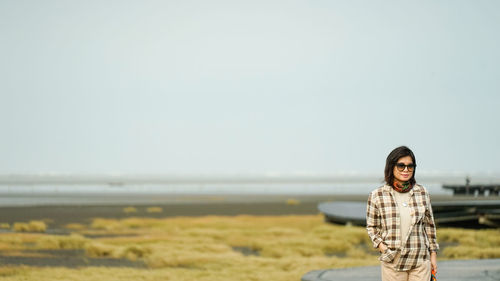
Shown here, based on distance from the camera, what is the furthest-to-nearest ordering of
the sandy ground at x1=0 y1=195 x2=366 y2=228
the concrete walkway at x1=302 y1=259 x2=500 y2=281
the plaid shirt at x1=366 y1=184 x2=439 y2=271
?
1. the sandy ground at x1=0 y1=195 x2=366 y2=228
2. the concrete walkway at x1=302 y1=259 x2=500 y2=281
3. the plaid shirt at x1=366 y1=184 x2=439 y2=271

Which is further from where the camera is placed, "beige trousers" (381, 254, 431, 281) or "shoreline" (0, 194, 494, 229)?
"shoreline" (0, 194, 494, 229)

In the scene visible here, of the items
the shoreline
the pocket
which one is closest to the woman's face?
the pocket

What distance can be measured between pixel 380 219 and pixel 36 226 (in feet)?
68.1

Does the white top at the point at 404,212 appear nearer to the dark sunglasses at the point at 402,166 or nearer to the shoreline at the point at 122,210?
the dark sunglasses at the point at 402,166

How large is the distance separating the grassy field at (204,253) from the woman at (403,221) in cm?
680

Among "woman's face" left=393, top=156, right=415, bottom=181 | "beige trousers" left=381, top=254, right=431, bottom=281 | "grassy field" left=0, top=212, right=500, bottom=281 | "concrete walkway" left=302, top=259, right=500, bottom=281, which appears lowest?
"grassy field" left=0, top=212, right=500, bottom=281

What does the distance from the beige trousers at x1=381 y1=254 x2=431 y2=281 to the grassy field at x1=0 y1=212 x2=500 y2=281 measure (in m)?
6.69

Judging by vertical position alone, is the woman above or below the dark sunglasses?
below

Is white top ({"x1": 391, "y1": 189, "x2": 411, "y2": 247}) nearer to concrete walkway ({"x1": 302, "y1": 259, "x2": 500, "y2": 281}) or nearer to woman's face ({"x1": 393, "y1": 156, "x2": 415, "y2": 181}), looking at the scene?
woman's face ({"x1": 393, "y1": 156, "x2": 415, "y2": 181})

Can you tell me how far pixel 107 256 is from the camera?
15.1 m

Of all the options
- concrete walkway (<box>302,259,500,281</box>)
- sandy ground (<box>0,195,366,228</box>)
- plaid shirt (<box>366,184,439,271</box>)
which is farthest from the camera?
sandy ground (<box>0,195,366,228</box>)

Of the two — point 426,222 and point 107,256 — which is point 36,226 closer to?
point 107,256

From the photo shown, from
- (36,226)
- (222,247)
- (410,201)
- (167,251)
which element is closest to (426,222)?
(410,201)

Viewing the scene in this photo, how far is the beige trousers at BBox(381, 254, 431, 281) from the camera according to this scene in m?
4.64
